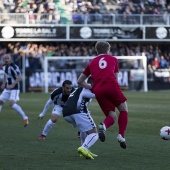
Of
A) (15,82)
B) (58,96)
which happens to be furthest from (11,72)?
(58,96)

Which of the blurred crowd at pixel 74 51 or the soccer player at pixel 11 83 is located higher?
the soccer player at pixel 11 83

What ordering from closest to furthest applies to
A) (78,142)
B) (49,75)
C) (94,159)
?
1. (94,159)
2. (78,142)
3. (49,75)

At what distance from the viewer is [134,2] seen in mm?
44031

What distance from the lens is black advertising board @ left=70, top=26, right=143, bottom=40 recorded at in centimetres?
4147

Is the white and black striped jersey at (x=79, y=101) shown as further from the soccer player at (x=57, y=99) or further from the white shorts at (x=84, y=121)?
the soccer player at (x=57, y=99)

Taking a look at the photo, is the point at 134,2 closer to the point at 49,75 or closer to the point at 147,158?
the point at 49,75

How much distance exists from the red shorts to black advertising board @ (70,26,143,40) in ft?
101

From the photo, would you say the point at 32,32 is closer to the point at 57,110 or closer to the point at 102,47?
the point at 57,110

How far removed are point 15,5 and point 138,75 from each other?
9.28 m

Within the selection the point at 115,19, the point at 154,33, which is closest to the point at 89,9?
the point at 115,19

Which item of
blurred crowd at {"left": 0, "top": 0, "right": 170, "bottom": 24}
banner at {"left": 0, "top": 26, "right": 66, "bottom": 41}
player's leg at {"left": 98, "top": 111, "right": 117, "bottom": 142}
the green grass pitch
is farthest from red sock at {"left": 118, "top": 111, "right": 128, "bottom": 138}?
banner at {"left": 0, "top": 26, "right": 66, "bottom": 41}

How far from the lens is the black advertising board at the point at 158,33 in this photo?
138 feet

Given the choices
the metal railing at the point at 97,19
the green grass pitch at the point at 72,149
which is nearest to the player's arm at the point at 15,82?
the green grass pitch at the point at 72,149

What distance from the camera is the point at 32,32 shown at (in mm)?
41125
